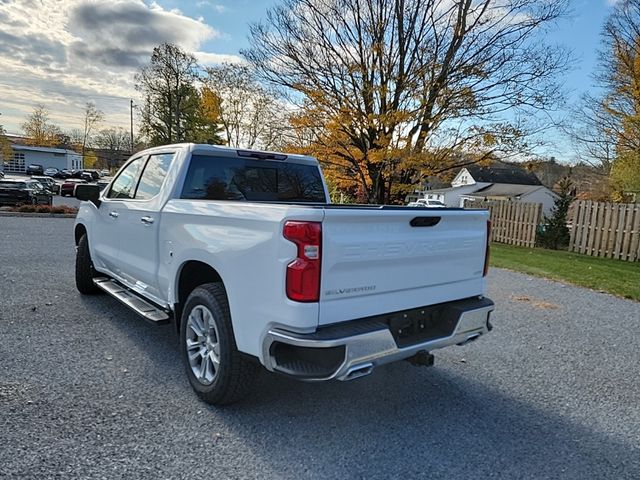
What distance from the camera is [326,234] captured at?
7.96ft

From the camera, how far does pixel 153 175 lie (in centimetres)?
434

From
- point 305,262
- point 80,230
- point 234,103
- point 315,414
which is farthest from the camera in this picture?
point 234,103

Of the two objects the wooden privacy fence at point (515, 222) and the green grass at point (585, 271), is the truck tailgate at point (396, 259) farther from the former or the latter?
the wooden privacy fence at point (515, 222)

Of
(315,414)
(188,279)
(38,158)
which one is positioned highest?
(38,158)

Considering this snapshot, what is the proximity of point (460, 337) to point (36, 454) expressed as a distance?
9.01ft

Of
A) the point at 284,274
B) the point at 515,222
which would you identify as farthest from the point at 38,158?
the point at 284,274

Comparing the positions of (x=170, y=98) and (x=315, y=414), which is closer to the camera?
(x=315, y=414)

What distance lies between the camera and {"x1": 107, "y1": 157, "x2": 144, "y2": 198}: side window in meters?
4.69

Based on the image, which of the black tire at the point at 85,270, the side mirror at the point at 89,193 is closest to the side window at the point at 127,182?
the side mirror at the point at 89,193

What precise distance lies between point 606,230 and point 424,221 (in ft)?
43.4

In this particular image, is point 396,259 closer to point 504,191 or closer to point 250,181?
point 250,181

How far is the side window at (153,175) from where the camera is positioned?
414 centimetres

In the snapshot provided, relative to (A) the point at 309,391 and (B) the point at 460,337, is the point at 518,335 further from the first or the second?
(A) the point at 309,391

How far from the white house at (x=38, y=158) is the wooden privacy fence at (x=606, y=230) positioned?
75035mm
